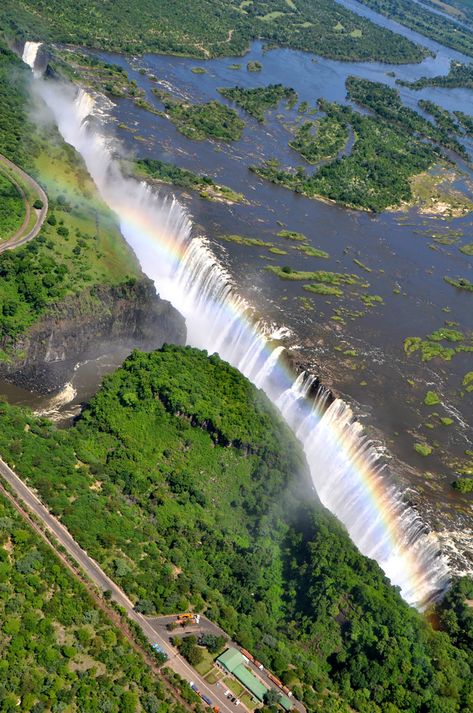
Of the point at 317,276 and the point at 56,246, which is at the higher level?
the point at 317,276

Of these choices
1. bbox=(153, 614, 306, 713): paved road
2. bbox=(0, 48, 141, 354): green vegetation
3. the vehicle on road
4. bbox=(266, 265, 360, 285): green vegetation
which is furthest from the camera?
bbox=(266, 265, 360, 285): green vegetation

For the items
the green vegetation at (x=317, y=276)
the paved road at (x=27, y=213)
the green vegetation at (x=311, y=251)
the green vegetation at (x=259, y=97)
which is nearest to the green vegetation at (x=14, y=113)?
the paved road at (x=27, y=213)

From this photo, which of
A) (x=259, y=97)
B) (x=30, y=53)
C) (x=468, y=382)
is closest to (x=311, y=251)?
(x=468, y=382)

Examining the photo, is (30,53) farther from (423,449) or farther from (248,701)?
(248,701)

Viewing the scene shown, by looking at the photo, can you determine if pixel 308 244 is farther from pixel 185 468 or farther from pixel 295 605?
pixel 295 605

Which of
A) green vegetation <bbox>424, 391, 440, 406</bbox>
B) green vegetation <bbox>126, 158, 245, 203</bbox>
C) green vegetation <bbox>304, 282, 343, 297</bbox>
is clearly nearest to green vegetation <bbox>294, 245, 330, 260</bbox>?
green vegetation <bbox>304, 282, 343, 297</bbox>

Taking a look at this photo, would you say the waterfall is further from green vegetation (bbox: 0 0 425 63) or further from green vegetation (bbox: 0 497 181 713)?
green vegetation (bbox: 0 497 181 713)

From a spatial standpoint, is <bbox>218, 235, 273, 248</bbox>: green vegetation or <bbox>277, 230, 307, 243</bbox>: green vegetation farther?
<bbox>277, 230, 307, 243</bbox>: green vegetation

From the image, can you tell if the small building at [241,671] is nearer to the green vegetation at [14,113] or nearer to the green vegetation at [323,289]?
the green vegetation at [323,289]
